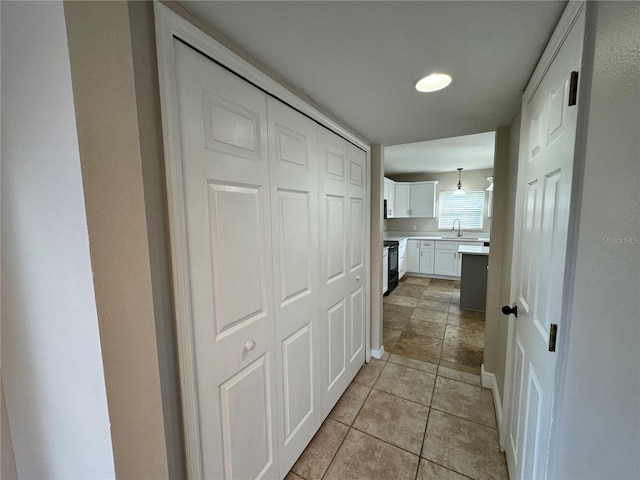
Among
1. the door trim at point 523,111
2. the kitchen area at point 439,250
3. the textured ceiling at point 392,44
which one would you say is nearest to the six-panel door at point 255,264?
the textured ceiling at point 392,44

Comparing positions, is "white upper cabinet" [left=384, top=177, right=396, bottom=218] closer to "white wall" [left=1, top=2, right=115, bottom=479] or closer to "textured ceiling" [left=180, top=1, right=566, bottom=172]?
"textured ceiling" [left=180, top=1, right=566, bottom=172]

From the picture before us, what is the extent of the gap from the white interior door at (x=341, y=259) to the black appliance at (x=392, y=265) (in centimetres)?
241

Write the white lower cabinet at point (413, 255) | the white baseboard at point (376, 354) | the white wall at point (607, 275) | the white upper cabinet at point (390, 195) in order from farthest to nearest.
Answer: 1. the white lower cabinet at point (413, 255)
2. the white upper cabinet at point (390, 195)
3. the white baseboard at point (376, 354)
4. the white wall at point (607, 275)

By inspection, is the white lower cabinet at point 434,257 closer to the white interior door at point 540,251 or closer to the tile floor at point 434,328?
the tile floor at point 434,328

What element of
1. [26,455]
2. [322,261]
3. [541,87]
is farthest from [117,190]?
[541,87]

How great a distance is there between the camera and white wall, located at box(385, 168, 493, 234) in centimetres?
532

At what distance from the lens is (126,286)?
67 centimetres

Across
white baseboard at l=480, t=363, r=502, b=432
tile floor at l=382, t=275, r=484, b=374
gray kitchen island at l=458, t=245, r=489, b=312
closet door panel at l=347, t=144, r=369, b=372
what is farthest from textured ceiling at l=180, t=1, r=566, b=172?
gray kitchen island at l=458, t=245, r=489, b=312

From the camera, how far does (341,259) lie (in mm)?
1868

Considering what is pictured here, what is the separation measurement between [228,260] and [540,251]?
1275mm

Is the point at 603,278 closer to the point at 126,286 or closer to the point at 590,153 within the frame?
the point at 590,153

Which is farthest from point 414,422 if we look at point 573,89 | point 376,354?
point 573,89

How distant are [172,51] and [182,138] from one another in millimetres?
262

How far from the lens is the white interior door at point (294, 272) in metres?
1.24
